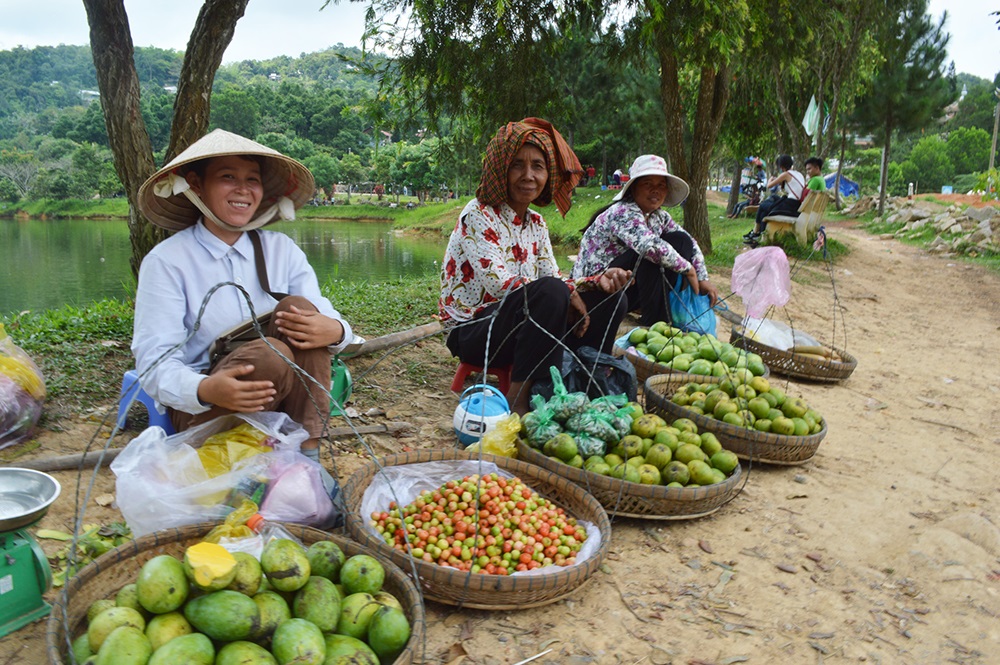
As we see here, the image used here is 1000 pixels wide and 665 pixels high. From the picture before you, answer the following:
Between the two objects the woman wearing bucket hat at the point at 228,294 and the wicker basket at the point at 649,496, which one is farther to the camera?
the wicker basket at the point at 649,496

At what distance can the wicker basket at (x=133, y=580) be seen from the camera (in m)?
1.44

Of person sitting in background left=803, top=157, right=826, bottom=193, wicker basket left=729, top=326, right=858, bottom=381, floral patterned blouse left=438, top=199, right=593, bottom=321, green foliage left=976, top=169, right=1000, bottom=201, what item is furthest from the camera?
green foliage left=976, top=169, right=1000, bottom=201

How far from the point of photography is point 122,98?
3.59 metres

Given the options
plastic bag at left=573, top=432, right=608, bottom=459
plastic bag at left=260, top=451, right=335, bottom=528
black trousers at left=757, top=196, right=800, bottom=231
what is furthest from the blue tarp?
plastic bag at left=260, top=451, right=335, bottom=528

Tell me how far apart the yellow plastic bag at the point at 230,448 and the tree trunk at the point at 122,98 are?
2.11 meters

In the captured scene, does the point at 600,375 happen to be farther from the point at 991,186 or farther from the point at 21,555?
the point at 991,186

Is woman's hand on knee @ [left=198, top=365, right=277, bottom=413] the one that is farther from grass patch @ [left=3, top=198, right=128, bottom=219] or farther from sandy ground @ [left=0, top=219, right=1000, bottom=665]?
grass patch @ [left=3, top=198, right=128, bottom=219]

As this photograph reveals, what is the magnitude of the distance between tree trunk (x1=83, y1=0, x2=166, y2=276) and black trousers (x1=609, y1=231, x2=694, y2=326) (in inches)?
106

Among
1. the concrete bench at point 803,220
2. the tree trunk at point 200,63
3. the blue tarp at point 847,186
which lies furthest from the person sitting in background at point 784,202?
the blue tarp at point 847,186

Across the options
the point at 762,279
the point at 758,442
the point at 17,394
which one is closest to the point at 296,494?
the point at 17,394

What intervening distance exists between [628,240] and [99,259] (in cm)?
1636

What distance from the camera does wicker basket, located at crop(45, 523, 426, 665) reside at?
1436 mm

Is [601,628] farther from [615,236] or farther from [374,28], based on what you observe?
[374,28]

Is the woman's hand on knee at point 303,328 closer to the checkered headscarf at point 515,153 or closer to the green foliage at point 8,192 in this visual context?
the checkered headscarf at point 515,153
